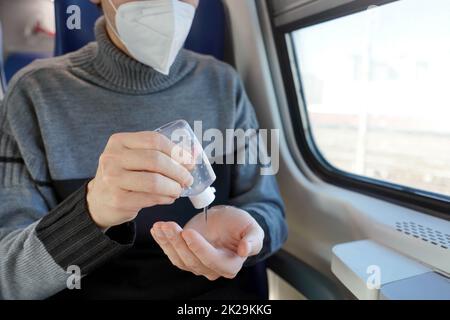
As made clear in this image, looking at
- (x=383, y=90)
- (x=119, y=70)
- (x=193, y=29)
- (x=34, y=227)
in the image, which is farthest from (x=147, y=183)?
(x=383, y=90)

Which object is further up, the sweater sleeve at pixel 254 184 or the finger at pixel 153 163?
the finger at pixel 153 163

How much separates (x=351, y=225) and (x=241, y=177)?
1.16 ft

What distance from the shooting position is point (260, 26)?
1.25 metres

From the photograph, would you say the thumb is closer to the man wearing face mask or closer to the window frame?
the man wearing face mask

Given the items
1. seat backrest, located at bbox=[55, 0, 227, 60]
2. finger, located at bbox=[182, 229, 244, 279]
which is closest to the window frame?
seat backrest, located at bbox=[55, 0, 227, 60]

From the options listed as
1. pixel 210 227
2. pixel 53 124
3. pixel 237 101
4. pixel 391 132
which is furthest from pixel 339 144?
pixel 53 124

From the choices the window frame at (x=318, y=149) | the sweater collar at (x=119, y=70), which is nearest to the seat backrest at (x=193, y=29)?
the sweater collar at (x=119, y=70)

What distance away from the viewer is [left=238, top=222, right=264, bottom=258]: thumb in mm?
592

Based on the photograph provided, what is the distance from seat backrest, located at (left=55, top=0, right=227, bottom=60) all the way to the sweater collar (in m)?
0.06

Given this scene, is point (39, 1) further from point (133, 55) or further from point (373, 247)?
point (373, 247)

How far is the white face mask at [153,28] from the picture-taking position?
723 millimetres

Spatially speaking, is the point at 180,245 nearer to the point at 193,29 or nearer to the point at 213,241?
the point at 213,241

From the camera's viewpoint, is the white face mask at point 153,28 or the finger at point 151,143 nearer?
the finger at point 151,143

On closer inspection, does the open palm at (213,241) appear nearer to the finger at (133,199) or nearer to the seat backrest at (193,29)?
the finger at (133,199)
